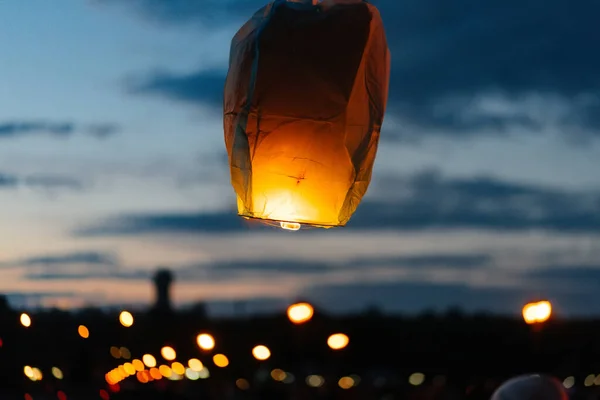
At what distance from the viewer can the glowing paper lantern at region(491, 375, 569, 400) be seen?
491 centimetres

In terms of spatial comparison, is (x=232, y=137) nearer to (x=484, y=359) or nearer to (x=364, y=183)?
(x=364, y=183)

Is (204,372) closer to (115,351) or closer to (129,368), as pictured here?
(115,351)

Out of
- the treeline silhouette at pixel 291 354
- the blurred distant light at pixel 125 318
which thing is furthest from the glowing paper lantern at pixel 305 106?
the blurred distant light at pixel 125 318

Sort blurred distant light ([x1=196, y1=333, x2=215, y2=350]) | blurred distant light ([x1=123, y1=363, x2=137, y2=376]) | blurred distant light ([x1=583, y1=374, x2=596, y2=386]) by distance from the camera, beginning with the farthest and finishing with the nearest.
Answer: blurred distant light ([x1=123, y1=363, x2=137, y2=376]), blurred distant light ([x1=583, y1=374, x2=596, y2=386]), blurred distant light ([x1=196, y1=333, x2=215, y2=350])

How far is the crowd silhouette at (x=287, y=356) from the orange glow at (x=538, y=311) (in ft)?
2.58

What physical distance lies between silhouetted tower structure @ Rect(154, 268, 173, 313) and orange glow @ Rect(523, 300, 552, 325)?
20.9 meters

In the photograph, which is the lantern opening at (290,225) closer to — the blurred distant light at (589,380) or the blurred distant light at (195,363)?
the blurred distant light at (589,380)

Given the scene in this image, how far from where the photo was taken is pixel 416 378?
12.1 meters

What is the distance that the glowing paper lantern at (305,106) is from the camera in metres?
4.45

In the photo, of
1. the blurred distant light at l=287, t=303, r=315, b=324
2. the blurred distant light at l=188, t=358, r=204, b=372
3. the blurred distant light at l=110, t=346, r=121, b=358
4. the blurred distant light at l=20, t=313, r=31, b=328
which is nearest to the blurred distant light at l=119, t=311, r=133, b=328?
the blurred distant light at l=20, t=313, r=31, b=328

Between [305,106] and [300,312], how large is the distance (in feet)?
7.56

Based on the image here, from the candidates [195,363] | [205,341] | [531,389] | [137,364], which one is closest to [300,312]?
[531,389]

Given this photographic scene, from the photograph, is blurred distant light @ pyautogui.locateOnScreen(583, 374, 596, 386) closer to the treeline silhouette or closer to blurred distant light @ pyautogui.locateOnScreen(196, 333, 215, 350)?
the treeline silhouette

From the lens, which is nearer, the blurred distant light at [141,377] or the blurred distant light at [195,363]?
the blurred distant light at [195,363]
